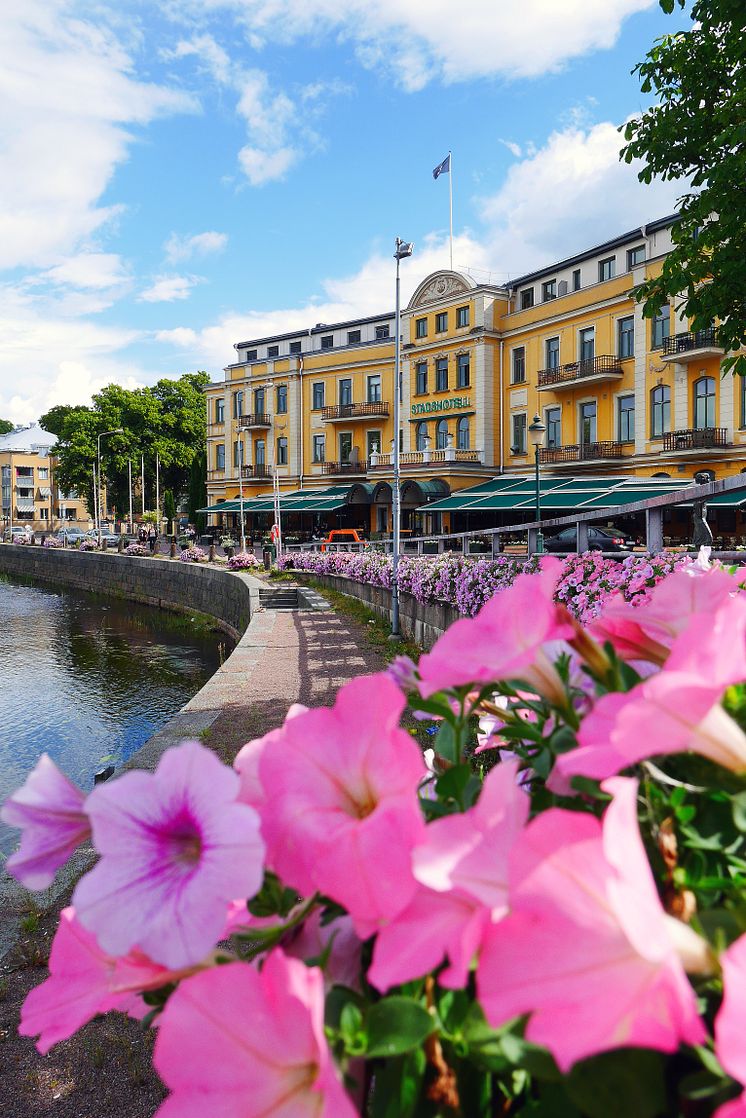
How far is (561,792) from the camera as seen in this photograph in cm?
66

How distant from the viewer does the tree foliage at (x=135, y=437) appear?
6022 cm

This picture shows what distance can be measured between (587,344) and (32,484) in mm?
70274

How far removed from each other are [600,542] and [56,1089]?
74.4ft

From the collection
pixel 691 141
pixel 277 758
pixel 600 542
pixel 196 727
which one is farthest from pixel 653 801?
pixel 600 542

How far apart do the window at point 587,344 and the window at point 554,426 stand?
259 cm

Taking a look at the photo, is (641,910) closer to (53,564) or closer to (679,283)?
(679,283)

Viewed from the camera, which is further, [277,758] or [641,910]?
[277,758]

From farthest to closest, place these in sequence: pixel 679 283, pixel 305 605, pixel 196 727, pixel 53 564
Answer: pixel 53 564 → pixel 305 605 → pixel 679 283 → pixel 196 727

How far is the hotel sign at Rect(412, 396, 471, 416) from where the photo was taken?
38.4 metres

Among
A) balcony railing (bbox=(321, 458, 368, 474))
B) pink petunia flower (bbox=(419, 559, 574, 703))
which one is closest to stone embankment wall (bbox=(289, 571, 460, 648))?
pink petunia flower (bbox=(419, 559, 574, 703))

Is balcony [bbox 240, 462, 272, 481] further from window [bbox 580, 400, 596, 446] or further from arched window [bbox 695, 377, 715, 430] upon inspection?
arched window [bbox 695, 377, 715, 430]

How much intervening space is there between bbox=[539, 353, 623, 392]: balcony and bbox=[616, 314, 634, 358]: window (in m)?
0.40

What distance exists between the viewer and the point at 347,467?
1699 inches

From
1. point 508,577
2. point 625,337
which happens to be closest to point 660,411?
point 625,337
